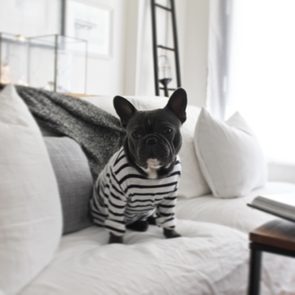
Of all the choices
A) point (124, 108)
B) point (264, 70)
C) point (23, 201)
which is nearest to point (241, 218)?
point (124, 108)

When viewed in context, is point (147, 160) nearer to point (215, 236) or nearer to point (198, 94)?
point (215, 236)

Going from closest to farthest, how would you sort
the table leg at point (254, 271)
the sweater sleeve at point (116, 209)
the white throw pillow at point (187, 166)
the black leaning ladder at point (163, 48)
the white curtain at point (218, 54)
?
1. the table leg at point (254, 271)
2. the sweater sleeve at point (116, 209)
3. the white throw pillow at point (187, 166)
4. the black leaning ladder at point (163, 48)
5. the white curtain at point (218, 54)

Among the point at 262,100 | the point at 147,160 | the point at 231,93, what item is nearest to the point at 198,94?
the point at 231,93

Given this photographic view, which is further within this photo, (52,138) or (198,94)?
(198,94)

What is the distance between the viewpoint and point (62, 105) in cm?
143

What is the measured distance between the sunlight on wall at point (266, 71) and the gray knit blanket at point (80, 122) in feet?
5.80

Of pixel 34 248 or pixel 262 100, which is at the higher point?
pixel 262 100

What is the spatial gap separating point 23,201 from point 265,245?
1.81 ft

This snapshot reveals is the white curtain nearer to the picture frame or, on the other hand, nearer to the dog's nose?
the picture frame

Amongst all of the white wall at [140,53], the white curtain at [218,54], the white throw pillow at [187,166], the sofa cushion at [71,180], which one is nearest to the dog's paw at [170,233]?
the sofa cushion at [71,180]

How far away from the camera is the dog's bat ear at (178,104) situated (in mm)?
1127

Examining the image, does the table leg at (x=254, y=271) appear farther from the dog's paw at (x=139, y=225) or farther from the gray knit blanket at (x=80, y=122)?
the gray knit blanket at (x=80, y=122)

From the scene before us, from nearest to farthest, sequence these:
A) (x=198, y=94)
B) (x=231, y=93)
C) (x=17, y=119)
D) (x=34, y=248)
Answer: (x=34, y=248) < (x=17, y=119) < (x=231, y=93) < (x=198, y=94)

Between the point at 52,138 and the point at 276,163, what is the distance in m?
2.10
